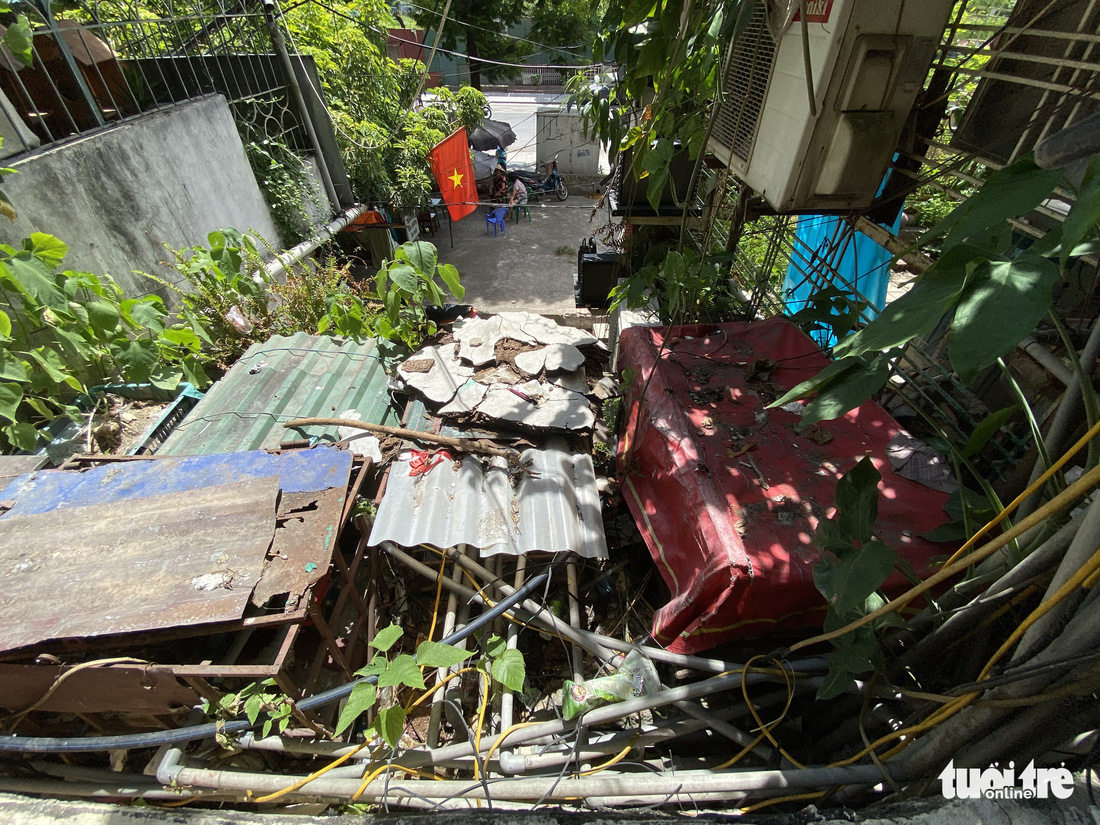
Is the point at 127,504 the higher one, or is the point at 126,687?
the point at 127,504

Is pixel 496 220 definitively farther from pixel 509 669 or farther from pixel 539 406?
pixel 509 669

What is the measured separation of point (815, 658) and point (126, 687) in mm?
3119

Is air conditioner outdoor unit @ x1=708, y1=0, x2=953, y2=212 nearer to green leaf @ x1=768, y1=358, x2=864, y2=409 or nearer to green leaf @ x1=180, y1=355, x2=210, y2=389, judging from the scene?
green leaf @ x1=768, y1=358, x2=864, y2=409

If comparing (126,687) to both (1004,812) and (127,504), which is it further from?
(1004,812)

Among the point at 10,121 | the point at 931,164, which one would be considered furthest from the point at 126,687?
the point at 931,164

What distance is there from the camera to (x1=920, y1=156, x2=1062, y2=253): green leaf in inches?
37.8

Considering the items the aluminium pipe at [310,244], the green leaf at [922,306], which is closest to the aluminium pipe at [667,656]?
the green leaf at [922,306]

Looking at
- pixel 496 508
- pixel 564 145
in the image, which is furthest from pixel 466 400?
pixel 564 145

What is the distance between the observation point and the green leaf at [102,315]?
11.0ft

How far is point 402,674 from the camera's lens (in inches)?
74.0

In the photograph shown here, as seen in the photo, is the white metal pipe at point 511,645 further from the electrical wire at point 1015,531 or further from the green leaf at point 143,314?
the green leaf at point 143,314

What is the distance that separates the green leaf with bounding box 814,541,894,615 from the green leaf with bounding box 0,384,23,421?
4244 millimetres

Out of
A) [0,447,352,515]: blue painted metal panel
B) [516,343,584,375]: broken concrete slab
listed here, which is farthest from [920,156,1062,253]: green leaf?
[516,343,584,375]: broken concrete slab

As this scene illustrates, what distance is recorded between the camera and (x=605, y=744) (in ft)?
6.98
